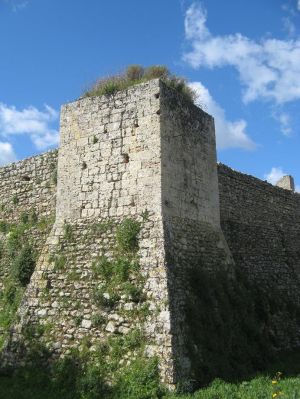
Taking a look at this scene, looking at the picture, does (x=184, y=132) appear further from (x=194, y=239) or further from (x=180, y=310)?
(x=180, y=310)

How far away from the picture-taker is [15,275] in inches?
472

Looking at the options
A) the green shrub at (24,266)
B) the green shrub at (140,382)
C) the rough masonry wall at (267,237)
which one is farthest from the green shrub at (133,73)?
the green shrub at (140,382)

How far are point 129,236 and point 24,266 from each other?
388 centimetres

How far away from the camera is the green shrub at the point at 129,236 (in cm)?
948

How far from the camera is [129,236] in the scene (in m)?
9.50

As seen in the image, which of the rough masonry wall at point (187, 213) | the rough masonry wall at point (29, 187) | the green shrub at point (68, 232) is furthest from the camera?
the rough masonry wall at point (29, 187)

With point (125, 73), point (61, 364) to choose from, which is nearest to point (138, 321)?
point (61, 364)

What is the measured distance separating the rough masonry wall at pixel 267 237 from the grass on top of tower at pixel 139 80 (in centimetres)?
317

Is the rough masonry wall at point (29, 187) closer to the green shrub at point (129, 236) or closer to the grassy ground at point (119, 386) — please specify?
the green shrub at point (129, 236)

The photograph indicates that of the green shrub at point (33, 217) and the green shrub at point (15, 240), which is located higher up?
the green shrub at point (33, 217)

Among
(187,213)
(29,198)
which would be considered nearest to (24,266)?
(29,198)

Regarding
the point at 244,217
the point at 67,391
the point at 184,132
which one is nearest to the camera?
the point at 67,391

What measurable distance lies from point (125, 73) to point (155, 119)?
1911 millimetres

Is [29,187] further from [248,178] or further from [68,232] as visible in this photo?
[248,178]
